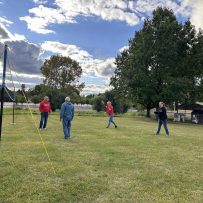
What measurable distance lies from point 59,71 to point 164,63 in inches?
1325

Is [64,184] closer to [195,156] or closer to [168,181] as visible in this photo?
[168,181]

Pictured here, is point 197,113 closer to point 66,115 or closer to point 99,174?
point 66,115

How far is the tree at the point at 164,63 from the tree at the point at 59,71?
92.0 ft

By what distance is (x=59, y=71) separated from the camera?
250 feet

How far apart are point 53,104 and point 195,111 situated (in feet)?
84.4

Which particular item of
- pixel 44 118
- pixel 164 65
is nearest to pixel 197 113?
pixel 164 65

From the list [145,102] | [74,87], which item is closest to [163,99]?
[145,102]

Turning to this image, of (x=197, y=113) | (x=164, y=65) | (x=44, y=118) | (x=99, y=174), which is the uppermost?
(x=164, y=65)

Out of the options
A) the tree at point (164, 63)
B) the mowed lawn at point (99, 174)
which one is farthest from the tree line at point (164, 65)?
the mowed lawn at point (99, 174)

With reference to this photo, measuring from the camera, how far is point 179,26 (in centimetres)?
4781

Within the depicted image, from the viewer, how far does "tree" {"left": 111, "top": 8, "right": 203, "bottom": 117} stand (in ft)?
151

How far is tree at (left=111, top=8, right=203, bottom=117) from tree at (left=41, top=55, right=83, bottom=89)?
28043 millimetres

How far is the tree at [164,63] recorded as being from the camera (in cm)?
4599

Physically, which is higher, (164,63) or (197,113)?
(164,63)
